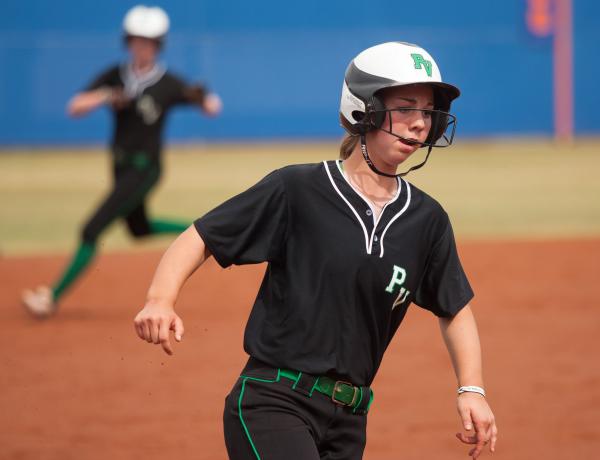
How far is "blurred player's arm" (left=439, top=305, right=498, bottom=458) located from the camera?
3.82 meters

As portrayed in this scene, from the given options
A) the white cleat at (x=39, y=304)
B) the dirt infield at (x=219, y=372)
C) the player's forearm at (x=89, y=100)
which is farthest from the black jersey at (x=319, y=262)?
the player's forearm at (x=89, y=100)

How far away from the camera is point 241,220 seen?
3.80 m

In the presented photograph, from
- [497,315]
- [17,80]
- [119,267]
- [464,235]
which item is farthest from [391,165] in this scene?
[17,80]

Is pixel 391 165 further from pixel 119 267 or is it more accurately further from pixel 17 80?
pixel 17 80

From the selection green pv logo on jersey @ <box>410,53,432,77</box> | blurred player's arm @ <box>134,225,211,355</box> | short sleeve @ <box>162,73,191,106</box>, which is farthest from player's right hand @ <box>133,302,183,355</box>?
short sleeve @ <box>162,73,191,106</box>

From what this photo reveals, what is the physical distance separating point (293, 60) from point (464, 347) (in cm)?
2316

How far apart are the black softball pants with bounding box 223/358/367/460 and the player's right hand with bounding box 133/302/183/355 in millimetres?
480

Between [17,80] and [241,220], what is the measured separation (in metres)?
22.6

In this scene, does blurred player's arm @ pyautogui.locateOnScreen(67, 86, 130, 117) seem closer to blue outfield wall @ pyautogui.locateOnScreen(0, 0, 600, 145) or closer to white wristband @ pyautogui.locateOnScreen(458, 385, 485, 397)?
white wristband @ pyautogui.locateOnScreen(458, 385, 485, 397)

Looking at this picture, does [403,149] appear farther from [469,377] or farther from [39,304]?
[39,304]

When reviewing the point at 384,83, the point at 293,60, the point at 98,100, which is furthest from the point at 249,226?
the point at 293,60

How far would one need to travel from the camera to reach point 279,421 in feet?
12.3

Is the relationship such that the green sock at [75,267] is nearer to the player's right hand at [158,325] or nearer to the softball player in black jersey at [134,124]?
the softball player in black jersey at [134,124]

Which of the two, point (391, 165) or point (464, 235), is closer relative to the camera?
point (391, 165)
